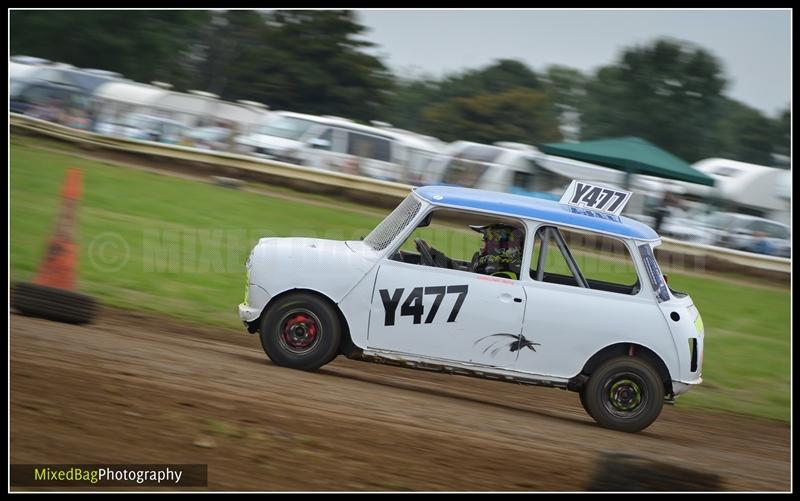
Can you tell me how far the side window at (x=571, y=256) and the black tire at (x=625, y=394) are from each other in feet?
2.51

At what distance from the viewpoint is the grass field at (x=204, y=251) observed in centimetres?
1234

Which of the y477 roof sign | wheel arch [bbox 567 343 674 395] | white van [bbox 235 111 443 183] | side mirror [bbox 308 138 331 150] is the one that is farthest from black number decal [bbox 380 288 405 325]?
side mirror [bbox 308 138 331 150]

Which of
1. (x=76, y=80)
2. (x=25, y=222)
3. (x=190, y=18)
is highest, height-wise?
(x=190, y=18)

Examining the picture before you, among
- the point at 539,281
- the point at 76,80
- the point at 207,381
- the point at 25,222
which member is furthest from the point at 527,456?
the point at 76,80

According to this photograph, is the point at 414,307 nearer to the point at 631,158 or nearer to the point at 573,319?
the point at 573,319

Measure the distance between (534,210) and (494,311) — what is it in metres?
1.11

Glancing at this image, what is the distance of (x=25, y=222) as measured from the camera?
48.2ft

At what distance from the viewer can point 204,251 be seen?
1569 cm

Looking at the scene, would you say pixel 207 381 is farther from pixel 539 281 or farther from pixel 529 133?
pixel 529 133

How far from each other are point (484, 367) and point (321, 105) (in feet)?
113

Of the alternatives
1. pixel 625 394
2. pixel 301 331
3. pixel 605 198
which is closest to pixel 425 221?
pixel 301 331

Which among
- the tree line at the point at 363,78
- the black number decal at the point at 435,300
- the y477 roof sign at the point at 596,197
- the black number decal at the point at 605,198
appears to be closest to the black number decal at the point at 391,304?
the black number decal at the point at 435,300

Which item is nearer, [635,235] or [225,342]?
[635,235]

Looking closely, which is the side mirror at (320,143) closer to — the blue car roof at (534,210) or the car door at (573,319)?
the blue car roof at (534,210)
